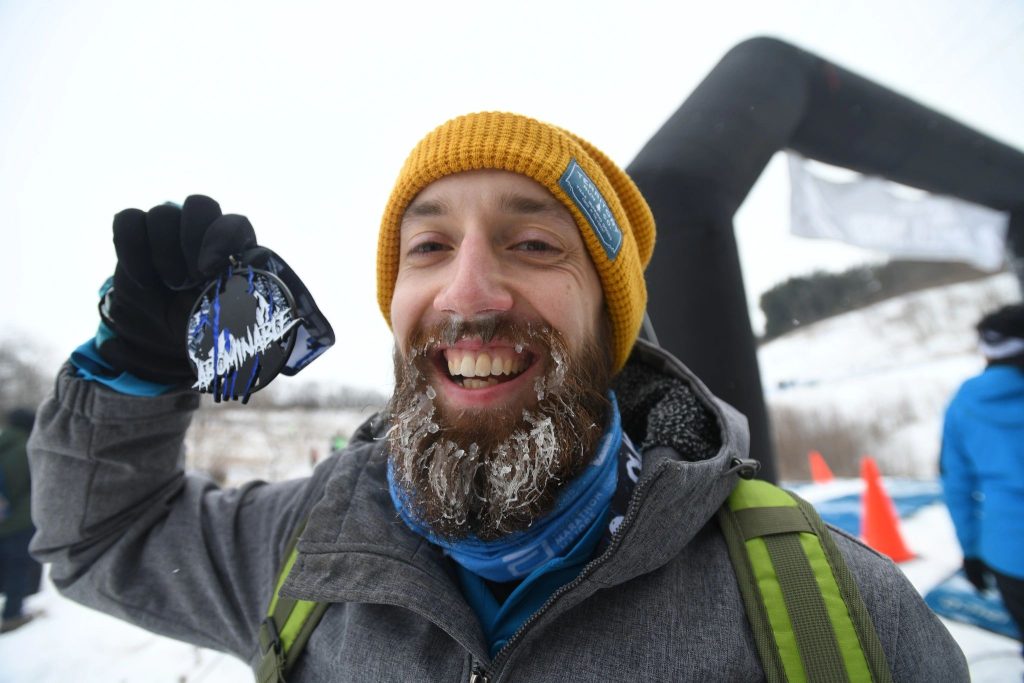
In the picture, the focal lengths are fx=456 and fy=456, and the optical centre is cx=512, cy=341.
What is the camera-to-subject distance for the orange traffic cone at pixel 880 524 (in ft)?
14.9

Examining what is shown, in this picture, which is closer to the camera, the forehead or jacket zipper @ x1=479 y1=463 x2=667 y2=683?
jacket zipper @ x1=479 y1=463 x2=667 y2=683

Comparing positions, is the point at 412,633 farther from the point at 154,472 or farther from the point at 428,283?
the point at 154,472

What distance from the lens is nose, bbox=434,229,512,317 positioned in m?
1.13

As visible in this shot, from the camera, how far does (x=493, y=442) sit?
1107 mm

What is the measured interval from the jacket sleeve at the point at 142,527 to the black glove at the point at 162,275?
12 centimetres

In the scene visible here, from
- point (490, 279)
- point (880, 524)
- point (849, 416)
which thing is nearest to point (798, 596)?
point (490, 279)

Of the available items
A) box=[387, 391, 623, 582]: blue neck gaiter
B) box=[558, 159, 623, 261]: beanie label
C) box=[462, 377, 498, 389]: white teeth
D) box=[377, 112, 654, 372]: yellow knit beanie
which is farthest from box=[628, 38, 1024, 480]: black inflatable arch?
box=[462, 377, 498, 389]: white teeth

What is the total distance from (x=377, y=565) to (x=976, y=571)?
12.1 feet

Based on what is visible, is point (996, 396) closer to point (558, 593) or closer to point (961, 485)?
point (961, 485)

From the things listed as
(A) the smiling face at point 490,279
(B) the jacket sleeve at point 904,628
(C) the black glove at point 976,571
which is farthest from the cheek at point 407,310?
(C) the black glove at point 976,571

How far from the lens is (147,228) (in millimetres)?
1202

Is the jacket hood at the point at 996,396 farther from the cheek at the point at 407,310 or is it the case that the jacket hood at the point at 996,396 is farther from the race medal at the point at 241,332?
the race medal at the point at 241,332

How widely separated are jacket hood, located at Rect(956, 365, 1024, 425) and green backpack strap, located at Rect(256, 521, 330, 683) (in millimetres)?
3487

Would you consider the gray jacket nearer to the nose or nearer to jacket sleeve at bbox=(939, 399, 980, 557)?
the nose
